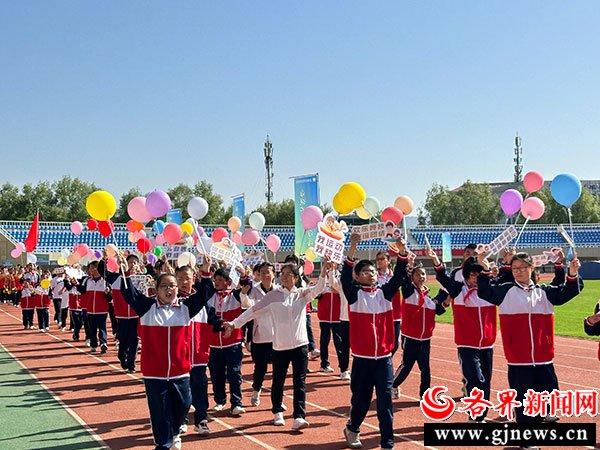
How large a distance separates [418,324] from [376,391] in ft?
7.75

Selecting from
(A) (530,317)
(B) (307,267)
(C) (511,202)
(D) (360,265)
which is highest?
(C) (511,202)

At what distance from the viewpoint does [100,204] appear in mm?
8727

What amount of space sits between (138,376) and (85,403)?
209 cm

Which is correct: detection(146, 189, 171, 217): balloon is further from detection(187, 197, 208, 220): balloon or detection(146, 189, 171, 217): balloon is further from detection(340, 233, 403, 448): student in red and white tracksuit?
detection(340, 233, 403, 448): student in red and white tracksuit

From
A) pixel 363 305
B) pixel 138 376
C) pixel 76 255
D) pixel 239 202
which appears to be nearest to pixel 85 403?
pixel 138 376

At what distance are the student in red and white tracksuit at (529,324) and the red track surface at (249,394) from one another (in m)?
1.31

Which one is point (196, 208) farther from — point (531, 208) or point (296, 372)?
point (531, 208)

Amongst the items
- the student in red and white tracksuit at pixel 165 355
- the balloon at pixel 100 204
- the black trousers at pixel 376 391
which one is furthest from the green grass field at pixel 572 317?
the student in red and white tracksuit at pixel 165 355

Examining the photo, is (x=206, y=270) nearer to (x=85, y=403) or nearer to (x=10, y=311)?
(x=85, y=403)

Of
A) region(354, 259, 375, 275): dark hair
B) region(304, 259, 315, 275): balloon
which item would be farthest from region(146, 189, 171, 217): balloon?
region(304, 259, 315, 275): balloon

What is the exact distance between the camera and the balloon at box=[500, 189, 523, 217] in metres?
10.2

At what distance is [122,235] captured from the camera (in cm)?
4881

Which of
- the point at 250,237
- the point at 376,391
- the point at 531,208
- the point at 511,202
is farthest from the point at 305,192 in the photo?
the point at 376,391

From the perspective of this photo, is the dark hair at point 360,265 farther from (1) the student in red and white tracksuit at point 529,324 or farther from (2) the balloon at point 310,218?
(2) the balloon at point 310,218
